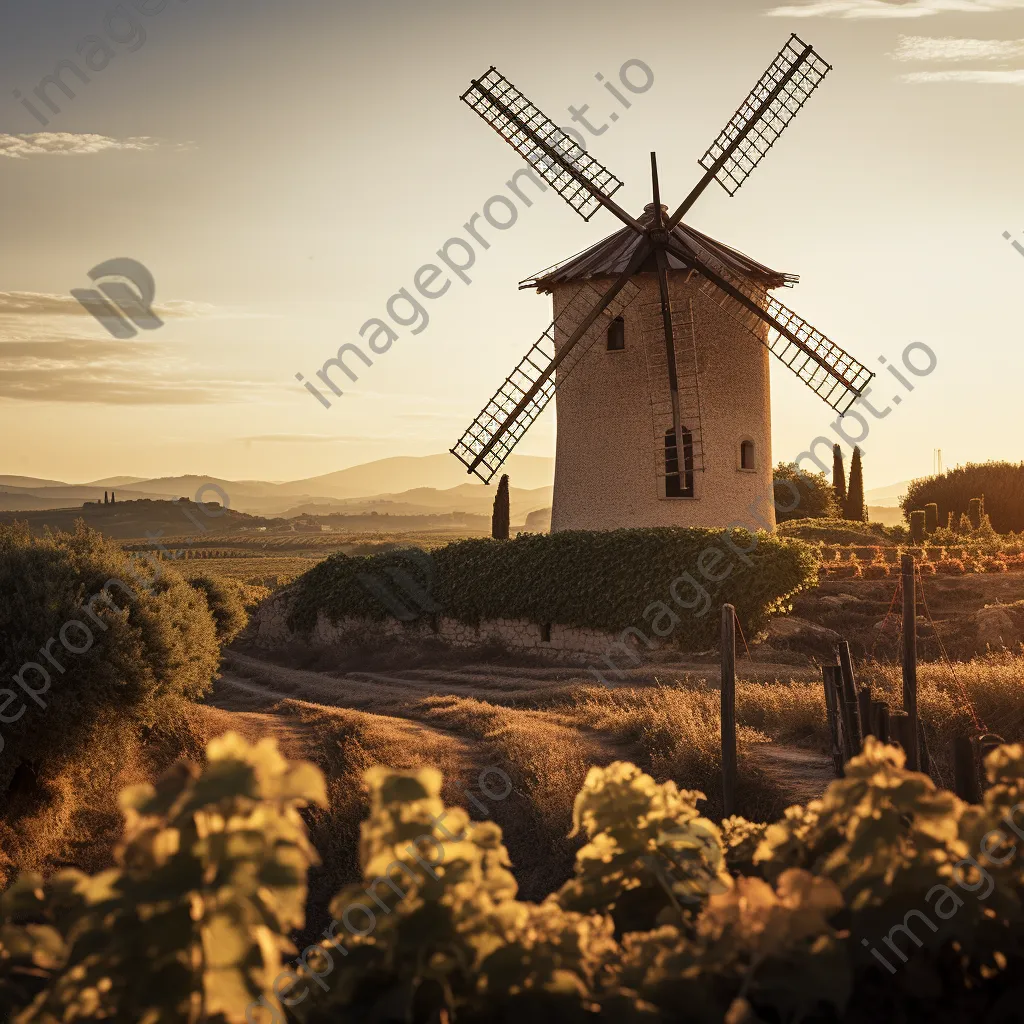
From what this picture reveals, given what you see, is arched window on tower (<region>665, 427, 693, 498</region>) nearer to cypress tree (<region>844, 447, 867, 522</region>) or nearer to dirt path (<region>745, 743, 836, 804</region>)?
dirt path (<region>745, 743, 836, 804</region>)

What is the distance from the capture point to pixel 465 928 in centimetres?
257

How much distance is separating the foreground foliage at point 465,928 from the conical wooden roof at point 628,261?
24423 millimetres

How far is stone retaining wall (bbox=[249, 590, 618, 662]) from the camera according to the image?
24391mm

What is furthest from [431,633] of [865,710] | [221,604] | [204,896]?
[204,896]

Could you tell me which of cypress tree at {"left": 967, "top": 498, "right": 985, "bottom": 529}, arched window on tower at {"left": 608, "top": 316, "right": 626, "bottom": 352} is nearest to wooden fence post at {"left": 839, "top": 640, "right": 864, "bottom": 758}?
arched window on tower at {"left": 608, "top": 316, "right": 626, "bottom": 352}

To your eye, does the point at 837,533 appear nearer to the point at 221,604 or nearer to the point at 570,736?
the point at 221,604

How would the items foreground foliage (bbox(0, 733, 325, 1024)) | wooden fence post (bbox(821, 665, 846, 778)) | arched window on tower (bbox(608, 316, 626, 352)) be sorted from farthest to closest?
arched window on tower (bbox(608, 316, 626, 352))
wooden fence post (bbox(821, 665, 846, 778))
foreground foliage (bbox(0, 733, 325, 1024))

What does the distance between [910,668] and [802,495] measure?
44.2 meters

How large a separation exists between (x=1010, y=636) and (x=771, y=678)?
610 cm

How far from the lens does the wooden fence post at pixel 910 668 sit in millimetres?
8852

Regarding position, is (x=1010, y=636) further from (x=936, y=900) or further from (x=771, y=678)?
(x=936, y=900)

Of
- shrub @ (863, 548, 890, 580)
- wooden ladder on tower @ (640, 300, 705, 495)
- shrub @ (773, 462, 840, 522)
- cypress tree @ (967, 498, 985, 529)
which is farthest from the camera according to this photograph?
shrub @ (773, 462, 840, 522)

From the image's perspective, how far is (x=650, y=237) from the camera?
1019 inches

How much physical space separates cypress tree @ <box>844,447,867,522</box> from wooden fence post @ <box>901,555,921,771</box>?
39.9 metres
